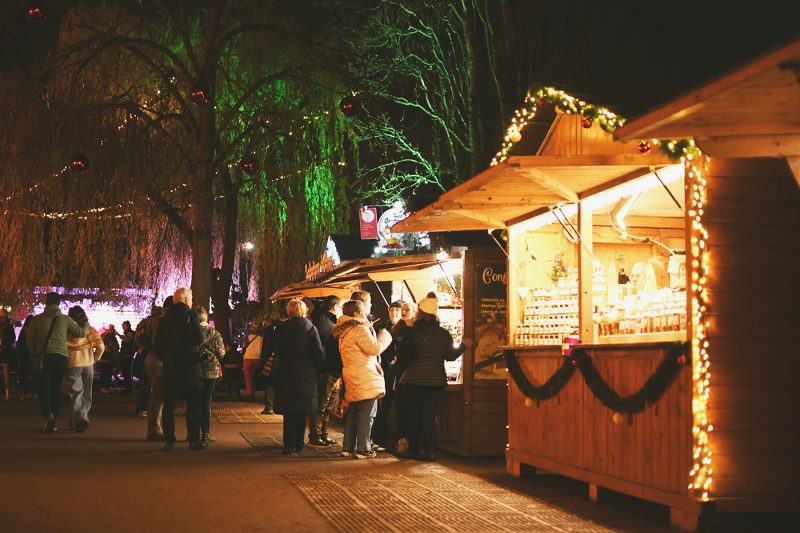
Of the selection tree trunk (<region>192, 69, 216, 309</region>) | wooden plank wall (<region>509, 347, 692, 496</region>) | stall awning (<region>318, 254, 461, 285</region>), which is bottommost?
wooden plank wall (<region>509, 347, 692, 496</region>)

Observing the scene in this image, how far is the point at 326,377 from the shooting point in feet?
44.4

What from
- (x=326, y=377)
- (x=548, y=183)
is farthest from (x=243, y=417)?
(x=548, y=183)

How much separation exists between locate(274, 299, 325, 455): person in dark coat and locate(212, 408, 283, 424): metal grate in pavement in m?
5.27

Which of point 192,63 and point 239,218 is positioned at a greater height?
point 192,63

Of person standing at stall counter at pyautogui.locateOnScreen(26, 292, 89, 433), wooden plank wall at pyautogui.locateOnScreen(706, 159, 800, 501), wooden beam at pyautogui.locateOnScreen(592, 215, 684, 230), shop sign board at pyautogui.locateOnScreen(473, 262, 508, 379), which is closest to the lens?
wooden plank wall at pyautogui.locateOnScreen(706, 159, 800, 501)

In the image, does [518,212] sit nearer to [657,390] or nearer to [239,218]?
[657,390]

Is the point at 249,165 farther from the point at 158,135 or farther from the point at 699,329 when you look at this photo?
the point at 699,329

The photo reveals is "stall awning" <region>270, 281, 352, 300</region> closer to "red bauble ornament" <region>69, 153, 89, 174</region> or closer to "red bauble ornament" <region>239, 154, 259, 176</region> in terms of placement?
"red bauble ornament" <region>239, 154, 259, 176</region>

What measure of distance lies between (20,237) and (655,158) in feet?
49.0

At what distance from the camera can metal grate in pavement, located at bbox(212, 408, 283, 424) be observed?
58.0ft

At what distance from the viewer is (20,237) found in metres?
19.9

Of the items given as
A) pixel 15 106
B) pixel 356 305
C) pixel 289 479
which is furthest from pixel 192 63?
pixel 289 479

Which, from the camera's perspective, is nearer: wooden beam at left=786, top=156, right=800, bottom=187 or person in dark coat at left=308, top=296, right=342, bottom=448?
wooden beam at left=786, top=156, right=800, bottom=187

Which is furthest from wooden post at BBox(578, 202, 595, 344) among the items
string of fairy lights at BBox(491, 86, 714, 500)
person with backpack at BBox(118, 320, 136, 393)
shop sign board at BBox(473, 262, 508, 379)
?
person with backpack at BBox(118, 320, 136, 393)
